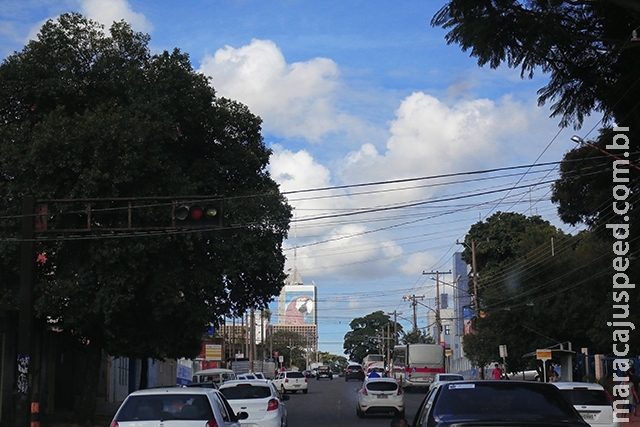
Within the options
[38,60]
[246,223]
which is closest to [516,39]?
[246,223]

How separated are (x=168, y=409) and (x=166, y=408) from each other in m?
0.03

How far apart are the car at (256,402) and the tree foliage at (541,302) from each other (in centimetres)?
1915

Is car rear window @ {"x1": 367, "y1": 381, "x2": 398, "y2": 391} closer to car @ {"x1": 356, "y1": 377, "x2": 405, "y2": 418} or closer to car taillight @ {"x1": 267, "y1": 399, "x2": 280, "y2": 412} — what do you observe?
car @ {"x1": 356, "y1": 377, "x2": 405, "y2": 418}

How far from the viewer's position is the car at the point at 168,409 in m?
12.4

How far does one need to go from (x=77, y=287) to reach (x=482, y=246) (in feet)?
163

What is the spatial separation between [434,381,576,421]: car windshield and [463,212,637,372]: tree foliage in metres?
29.3

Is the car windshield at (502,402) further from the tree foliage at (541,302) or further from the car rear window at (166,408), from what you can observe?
the tree foliage at (541,302)

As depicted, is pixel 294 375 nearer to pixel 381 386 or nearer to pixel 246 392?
pixel 381 386

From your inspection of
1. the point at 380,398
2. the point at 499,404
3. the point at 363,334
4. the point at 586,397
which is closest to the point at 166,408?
the point at 499,404

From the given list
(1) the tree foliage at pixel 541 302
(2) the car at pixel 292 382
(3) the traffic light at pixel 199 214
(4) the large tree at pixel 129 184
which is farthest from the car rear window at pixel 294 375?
(3) the traffic light at pixel 199 214

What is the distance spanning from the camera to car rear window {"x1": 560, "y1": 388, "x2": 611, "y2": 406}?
19391mm

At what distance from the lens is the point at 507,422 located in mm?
7805

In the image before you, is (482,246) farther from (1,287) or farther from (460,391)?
(460,391)

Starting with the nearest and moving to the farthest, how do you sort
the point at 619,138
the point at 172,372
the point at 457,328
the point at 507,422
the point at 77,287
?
1. the point at 507,422
2. the point at 619,138
3. the point at 77,287
4. the point at 172,372
5. the point at 457,328
